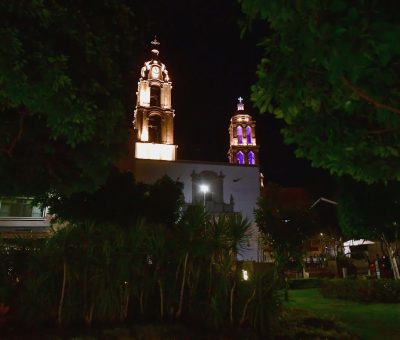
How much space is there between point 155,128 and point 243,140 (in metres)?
17.7

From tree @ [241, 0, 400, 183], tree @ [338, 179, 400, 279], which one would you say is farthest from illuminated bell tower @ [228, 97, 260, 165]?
tree @ [241, 0, 400, 183]

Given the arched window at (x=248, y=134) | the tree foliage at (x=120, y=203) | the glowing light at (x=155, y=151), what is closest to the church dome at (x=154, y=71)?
the glowing light at (x=155, y=151)

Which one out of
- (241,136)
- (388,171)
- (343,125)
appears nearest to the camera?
(343,125)

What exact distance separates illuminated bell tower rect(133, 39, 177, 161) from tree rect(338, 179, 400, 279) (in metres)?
30.1

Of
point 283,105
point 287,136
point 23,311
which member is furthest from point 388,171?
point 23,311

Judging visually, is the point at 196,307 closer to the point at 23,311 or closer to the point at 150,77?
the point at 23,311

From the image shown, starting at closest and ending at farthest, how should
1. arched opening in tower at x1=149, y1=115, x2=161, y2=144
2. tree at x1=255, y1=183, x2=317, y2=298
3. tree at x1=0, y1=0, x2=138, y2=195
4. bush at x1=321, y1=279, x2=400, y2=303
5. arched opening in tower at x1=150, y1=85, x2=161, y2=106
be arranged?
tree at x1=0, y1=0, x2=138, y2=195, bush at x1=321, y1=279, x2=400, y2=303, tree at x1=255, y1=183, x2=317, y2=298, arched opening in tower at x1=149, y1=115, x2=161, y2=144, arched opening in tower at x1=150, y1=85, x2=161, y2=106

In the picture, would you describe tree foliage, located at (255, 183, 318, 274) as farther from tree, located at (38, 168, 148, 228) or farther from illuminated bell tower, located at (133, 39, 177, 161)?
illuminated bell tower, located at (133, 39, 177, 161)

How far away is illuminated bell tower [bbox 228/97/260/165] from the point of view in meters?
58.0

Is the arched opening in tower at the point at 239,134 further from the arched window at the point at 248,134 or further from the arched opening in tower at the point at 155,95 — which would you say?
the arched opening in tower at the point at 155,95

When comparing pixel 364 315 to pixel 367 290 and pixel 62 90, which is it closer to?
pixel 367 290

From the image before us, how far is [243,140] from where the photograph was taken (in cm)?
5881

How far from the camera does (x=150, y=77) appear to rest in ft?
152

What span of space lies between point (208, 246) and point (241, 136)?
51.6 m
